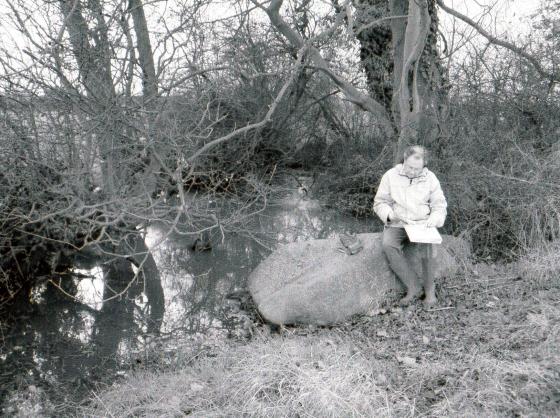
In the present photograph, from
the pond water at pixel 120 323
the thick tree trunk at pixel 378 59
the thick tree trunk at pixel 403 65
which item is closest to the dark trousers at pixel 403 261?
the pond water at pixel 120 323

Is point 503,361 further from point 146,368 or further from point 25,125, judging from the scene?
point 25,125

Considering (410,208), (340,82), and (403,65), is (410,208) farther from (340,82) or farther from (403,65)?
(340,82)

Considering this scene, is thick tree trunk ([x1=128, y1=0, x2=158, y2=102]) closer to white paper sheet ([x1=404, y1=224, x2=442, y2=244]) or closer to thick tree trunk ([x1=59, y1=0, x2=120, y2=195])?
thick tree trunk ([x1=59, y1=0, x2=120, y2=195])

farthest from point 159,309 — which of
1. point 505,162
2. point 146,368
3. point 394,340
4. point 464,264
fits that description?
point 505,162

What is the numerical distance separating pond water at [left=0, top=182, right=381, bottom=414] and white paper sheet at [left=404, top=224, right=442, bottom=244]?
6.31 ft

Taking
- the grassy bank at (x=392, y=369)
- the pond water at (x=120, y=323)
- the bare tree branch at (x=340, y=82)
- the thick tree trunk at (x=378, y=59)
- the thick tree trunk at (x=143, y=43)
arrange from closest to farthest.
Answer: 1. the grassy bank at (x=392, y=369)
2. the pond water at (x=120, y=323)
3. the thick tree trunk at (x=143, y=43)
4. the bare tree branch at (x=340, y=82)
5. the thick tree trunk at (x=378, y=59)

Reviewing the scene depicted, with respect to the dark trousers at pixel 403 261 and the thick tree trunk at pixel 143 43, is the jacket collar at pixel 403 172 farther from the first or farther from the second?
the thick tree trunk at pixel 143 43

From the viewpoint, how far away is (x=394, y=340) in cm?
501

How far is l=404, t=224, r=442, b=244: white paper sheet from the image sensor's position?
543cm

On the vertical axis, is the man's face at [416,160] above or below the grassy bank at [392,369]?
above

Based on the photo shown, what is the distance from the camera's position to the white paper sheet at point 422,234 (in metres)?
5.43

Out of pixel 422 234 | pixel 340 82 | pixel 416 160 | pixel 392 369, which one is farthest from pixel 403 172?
pixel 340 82

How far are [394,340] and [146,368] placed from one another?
217 cm

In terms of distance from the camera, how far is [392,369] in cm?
434
